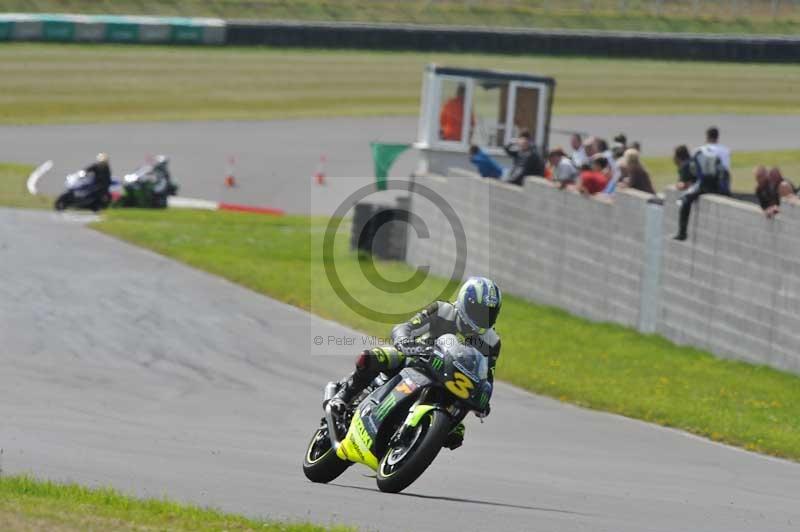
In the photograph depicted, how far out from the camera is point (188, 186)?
36.2 metres

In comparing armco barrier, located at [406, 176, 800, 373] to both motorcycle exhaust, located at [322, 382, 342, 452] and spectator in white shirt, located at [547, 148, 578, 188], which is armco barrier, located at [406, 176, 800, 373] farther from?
motorcycle exhaust, located at [322, 382, 342, 452]

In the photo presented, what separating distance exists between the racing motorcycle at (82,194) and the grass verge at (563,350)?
1.56 m

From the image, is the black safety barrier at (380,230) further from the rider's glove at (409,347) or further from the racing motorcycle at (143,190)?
the rider's glove at (409,347)

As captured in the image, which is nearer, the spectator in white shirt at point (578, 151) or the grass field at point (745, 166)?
the spectator in white shirt at point (578, 151)

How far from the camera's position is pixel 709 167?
59.2 feet

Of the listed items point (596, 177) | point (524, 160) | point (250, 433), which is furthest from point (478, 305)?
point (524, 160)

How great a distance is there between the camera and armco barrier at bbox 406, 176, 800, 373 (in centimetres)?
1678

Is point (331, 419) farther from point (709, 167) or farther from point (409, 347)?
point (709, 167)

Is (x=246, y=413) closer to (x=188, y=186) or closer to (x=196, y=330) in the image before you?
(x=196, y=330)

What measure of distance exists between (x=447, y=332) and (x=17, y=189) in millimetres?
25463

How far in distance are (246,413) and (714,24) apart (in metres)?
39.7

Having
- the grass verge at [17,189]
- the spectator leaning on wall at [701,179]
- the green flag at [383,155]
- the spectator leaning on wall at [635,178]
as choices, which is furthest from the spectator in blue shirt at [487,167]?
the grass verge at [17,189]

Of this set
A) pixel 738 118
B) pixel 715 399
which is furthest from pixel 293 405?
pixel 738 118

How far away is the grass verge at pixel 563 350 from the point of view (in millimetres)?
15039
